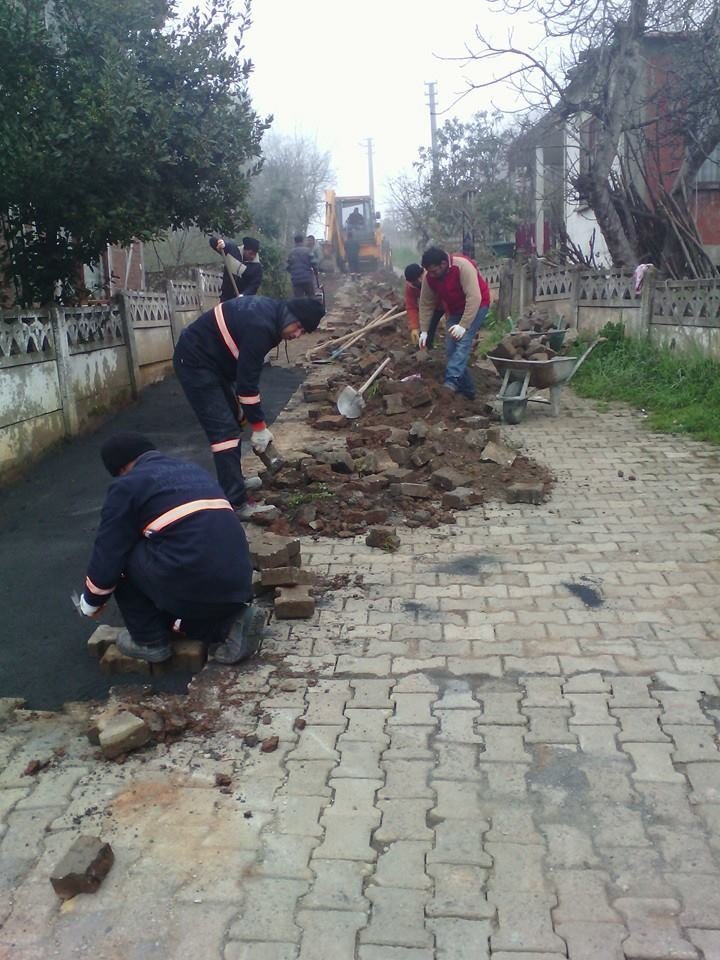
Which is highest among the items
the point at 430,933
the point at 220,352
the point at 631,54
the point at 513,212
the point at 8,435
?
the point at 631,54

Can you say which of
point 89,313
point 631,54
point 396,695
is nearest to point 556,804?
point 396,695

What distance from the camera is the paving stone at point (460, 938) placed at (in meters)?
2.21

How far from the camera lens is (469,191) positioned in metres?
23.2

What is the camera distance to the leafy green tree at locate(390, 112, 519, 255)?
22.6 meters

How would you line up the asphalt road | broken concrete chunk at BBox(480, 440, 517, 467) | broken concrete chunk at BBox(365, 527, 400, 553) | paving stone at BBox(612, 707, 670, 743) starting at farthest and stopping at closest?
broken concrete chunk at BBox(480, 440, 517, 467), broken concrete chunk at BBox(365, 527, 400, 553), the asphalt road, paving stone at BBox(612, 707, 670, 743)

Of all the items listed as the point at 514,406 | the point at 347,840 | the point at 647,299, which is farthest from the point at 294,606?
the point at 647,299

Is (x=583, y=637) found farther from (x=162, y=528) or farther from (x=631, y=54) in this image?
(x=631, y=54)

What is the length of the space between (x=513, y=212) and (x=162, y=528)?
69.4 ft

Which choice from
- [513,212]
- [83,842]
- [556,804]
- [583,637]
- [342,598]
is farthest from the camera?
[513,212]

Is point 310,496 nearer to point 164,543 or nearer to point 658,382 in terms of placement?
point 164,543

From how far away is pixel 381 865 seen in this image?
254cm

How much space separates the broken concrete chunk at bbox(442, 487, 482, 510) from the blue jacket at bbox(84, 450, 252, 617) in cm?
271

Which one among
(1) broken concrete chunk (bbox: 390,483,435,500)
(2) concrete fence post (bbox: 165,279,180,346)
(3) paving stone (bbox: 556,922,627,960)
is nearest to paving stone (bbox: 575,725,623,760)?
(3) paving stone (bbox: 556,922,627,960)

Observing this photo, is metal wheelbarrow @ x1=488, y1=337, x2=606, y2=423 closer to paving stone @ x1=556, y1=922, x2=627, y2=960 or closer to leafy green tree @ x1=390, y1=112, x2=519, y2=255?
paving stone @ x1=556, y1=922, x2=627, y2=960
